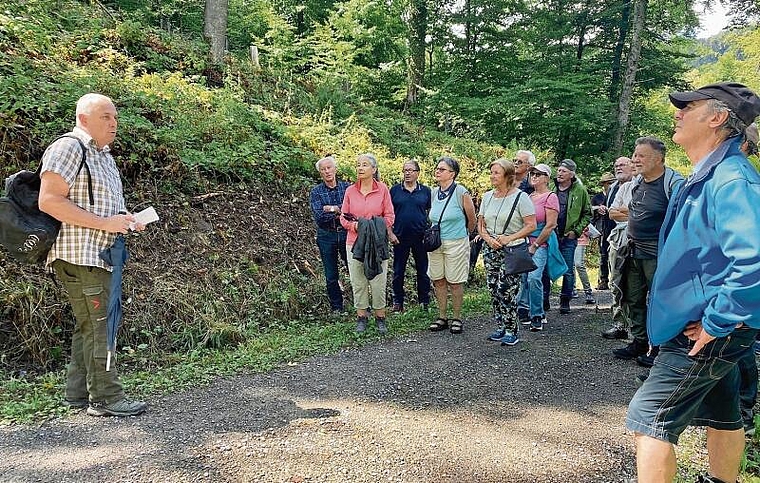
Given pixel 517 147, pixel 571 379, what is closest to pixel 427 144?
pixel 517 147

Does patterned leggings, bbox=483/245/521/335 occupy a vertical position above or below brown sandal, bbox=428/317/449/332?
above

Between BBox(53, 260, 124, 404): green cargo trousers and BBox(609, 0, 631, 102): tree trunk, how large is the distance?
738 inches

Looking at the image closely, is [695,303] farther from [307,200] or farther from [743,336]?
[307,200]

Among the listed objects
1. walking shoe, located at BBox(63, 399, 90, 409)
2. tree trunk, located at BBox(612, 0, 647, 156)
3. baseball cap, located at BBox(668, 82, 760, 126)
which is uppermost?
tree trunk, located at BBox(612, 0, 647, 156)

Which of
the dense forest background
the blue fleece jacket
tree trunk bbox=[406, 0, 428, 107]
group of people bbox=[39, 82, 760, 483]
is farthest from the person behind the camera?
tree trunk bbox=[406, 0, 428, 107]

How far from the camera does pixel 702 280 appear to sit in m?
2.31

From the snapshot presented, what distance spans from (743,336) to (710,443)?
0.77 m

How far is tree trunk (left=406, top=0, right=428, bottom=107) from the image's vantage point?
19.7m

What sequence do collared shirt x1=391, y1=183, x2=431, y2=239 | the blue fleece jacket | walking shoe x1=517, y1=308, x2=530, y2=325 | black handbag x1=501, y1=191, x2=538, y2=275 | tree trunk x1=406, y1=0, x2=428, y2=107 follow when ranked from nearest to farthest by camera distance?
1. the blue fleece jacket
2. black handbag x1=501, y1=191, x2=538, y2=275
3. walking shoe x1=517, y1=308, x2=530, y2=325
4. collared shirt x1=391, y1=183, x2=431, y2=239
5. tree trunk x1=406, y1=0, x2=428, y2=107

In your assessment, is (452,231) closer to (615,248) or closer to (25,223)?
(615,248)

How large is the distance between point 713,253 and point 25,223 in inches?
161

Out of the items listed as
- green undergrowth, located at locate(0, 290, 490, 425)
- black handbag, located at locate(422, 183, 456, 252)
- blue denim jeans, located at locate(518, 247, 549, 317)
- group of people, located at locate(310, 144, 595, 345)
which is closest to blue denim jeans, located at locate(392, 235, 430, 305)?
group of people, located at locate(310, 144, 595, 345)

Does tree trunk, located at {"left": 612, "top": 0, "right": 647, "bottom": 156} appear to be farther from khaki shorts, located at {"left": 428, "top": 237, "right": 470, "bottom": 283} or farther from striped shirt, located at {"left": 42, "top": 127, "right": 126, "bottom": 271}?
striped shirt, located at {"left": 42, "top": 127, "right": 126, "bottom": 271}

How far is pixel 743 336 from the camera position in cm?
236
